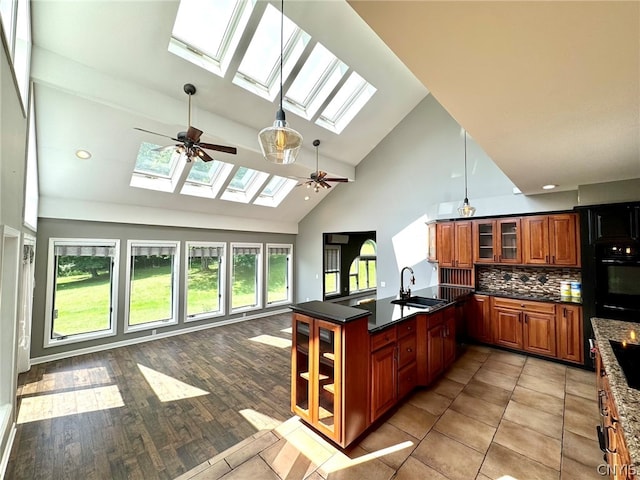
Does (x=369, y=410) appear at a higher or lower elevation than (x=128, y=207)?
lower

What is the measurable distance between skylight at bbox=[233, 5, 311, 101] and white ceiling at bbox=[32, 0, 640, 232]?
184 mm

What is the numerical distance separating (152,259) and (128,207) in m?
1.17

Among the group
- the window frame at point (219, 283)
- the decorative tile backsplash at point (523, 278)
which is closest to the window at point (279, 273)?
the window frame at point (219, 283)

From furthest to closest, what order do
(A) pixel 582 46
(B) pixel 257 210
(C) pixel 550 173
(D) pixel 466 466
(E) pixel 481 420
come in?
1. (B) pixel 257 210
2. (C) pixel 550 173
3. (E) pixel 481 420
4. (D) pixel 466 466
5. (A) pixel 582 46

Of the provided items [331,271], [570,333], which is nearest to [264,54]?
[570,333]

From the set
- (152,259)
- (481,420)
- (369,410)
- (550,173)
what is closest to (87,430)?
(369,410)

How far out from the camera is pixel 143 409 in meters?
2.96

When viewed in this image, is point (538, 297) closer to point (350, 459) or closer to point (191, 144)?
point (350, 459)

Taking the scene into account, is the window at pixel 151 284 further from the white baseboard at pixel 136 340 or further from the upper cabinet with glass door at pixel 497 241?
the upper cabinet with glass door at pixel 497 241

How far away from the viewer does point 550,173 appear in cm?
300

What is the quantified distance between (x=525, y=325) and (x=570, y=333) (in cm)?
49

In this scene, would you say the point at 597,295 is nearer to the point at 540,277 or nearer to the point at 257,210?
the point at 540,277

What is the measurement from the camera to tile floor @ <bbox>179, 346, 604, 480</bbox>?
1.95 metres

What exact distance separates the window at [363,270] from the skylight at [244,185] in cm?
449
